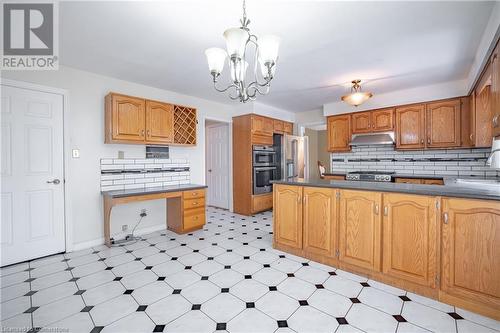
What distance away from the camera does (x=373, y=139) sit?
448 cm

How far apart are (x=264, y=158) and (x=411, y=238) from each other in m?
3.45

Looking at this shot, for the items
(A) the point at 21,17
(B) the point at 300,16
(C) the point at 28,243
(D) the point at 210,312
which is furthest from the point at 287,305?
(A) the point at 21,17

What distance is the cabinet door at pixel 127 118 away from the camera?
10.5 ft

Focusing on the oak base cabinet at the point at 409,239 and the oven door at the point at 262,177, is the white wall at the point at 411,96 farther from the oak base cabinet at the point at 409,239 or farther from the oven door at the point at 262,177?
the oak base cabinet at the point at 409,239

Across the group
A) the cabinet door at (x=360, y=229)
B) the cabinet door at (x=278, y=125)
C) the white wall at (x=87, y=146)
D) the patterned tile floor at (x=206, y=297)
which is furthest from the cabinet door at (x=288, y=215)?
the cabinet door at (x=278, y=125)

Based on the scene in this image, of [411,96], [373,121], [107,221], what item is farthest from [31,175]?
[411,96]

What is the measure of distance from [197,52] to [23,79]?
6.94 ft

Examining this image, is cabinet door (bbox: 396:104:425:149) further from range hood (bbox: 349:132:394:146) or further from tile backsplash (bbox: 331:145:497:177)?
tile backsplash (bbox: 331:145:497:177)

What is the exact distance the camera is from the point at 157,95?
399 centimetres

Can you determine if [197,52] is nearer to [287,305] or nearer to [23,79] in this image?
[23,79]

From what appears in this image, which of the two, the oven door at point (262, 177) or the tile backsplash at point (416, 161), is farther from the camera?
the oven door at point (262, 177)

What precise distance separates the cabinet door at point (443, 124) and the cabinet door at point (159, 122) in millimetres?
4434

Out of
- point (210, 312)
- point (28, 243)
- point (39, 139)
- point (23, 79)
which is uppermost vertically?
point (23, 79)

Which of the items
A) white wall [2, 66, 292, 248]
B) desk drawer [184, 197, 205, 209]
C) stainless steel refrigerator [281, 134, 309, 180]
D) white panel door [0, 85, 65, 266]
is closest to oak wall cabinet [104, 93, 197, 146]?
white wall [2, 66, 292, 248]
